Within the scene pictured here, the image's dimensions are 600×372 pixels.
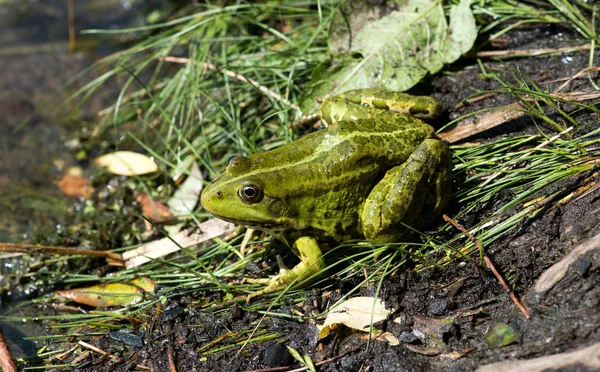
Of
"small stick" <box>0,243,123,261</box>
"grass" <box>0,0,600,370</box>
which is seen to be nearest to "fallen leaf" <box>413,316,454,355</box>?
"grass" <box>0,0,600,370</box>

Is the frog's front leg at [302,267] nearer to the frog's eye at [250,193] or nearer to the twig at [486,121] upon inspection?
the frog's eye at [250,193]

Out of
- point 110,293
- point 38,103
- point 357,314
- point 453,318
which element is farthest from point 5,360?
point 38,103

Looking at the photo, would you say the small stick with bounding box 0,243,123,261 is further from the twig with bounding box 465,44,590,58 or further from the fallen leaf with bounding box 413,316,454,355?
the twig with bounding box 465,44,590,58

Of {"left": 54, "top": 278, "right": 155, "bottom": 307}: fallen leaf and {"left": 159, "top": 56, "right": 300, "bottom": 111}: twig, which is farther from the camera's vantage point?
{"left": 159, "top": 56, "right": 300, "bottom": 111}: twig

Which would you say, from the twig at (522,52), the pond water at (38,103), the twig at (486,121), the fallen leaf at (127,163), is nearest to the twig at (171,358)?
the pond water at (38,103)

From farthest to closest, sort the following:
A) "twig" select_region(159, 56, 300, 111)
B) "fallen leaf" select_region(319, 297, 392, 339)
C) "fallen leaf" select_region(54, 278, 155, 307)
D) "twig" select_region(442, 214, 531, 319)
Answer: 1. "twig" select_region(159, 56, 300, 111)
2. "fallen leaf" select_region(54, 278, 155, 307)
3. "fallen leaf" select_region(319, 297, 392, 339)
4. "twig" select_region(442, 214, 531, 319)

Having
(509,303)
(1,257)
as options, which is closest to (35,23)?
(1,257)

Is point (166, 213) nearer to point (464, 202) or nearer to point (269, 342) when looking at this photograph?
point (269, 342)

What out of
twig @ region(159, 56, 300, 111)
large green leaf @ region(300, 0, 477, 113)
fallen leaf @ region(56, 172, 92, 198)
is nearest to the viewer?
large green leaf @ region(300, 0, 477, 113)
